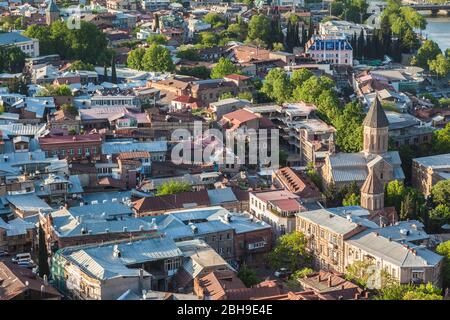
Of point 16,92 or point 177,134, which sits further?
point 16,92

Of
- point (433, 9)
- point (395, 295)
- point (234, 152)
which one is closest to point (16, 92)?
point (234, 152)

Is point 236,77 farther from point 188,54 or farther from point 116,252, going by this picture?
point 116,252

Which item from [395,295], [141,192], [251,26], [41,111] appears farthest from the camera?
[251,26]

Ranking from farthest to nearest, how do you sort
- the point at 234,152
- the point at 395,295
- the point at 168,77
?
the point at 168,77 < the point at 234,152 < the point at 395,295

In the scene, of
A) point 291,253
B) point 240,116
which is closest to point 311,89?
point 240,116

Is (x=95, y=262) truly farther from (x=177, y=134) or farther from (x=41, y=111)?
(x=41, y=111)

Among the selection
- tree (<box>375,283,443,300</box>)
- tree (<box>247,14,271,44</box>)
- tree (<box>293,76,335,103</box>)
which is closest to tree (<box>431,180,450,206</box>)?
tree (<box>375,283,443,300</box>)
